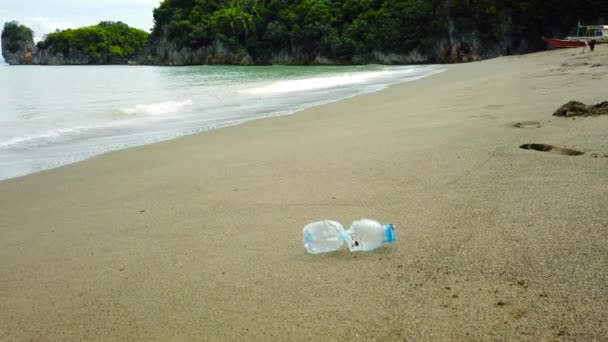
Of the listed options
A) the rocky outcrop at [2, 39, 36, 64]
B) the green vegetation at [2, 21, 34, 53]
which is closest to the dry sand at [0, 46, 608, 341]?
the rocky outcrop at [2, 39, 36, 64]

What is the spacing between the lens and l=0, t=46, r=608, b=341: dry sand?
1397mm

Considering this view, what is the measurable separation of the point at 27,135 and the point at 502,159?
23.2 ft

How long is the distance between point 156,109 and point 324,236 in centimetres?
896


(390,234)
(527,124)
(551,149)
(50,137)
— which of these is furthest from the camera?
(50,137)

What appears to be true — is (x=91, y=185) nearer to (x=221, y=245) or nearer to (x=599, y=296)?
(x=221, y=245)

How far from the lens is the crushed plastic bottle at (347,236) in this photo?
75.8 inches

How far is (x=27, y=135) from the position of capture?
22.5 feet

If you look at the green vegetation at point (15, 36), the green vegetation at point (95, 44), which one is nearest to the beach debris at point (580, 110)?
the green vegetation at point (95, 44)

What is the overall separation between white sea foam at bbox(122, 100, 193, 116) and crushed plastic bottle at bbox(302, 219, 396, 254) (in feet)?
27.3

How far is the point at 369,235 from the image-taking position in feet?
6.43

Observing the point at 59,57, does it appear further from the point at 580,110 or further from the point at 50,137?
the point at 580,110

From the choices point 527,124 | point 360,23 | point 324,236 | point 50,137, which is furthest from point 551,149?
point 360,23

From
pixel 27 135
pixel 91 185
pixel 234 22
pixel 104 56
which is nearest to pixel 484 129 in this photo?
pixel 91 185

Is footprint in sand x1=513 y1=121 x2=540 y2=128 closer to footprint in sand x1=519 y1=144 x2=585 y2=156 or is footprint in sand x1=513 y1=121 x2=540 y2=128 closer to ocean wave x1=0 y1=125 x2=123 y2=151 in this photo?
footprint in sand x1=519 y1=144 x2=585 y2=156
